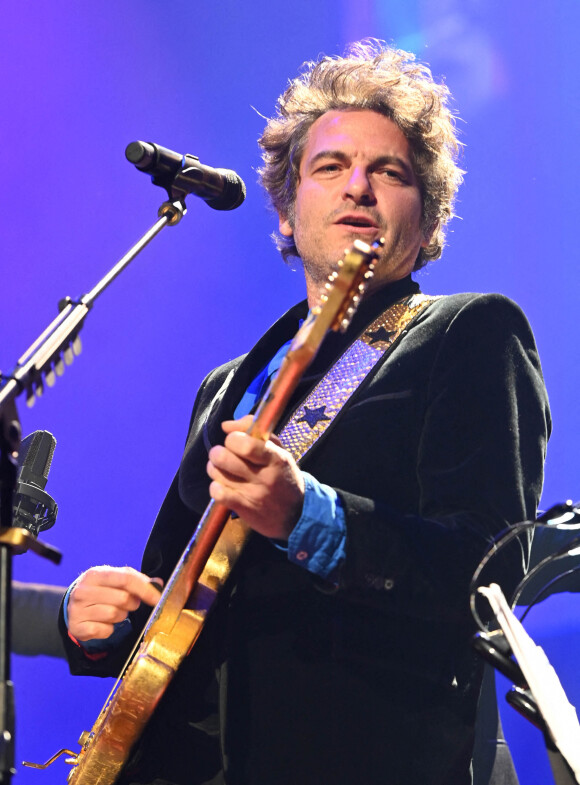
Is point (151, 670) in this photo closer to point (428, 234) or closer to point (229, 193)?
point (229, 193)

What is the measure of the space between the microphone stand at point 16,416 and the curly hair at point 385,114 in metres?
0.77

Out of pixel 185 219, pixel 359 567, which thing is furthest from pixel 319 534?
pixel 185 219

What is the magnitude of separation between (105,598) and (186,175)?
36.5 inches

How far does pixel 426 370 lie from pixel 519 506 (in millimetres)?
351

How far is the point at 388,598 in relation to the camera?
1.68 m

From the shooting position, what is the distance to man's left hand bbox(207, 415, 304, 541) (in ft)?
4.84

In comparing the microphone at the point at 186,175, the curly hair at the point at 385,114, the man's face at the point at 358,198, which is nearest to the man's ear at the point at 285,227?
the curly hair at the point at 385,114

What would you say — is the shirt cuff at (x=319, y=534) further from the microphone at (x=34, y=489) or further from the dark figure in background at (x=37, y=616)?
the dark figure in background at (x=37, y=616)

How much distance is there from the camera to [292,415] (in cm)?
198

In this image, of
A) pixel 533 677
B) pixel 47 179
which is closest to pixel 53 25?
pixel 47 179

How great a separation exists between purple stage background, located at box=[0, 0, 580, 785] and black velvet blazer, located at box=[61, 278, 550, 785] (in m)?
1.01

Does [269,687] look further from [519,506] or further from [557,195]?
[557,195]

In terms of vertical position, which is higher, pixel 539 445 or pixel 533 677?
pixel 539 445

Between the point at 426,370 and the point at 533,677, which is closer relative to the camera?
the point at 533,677
